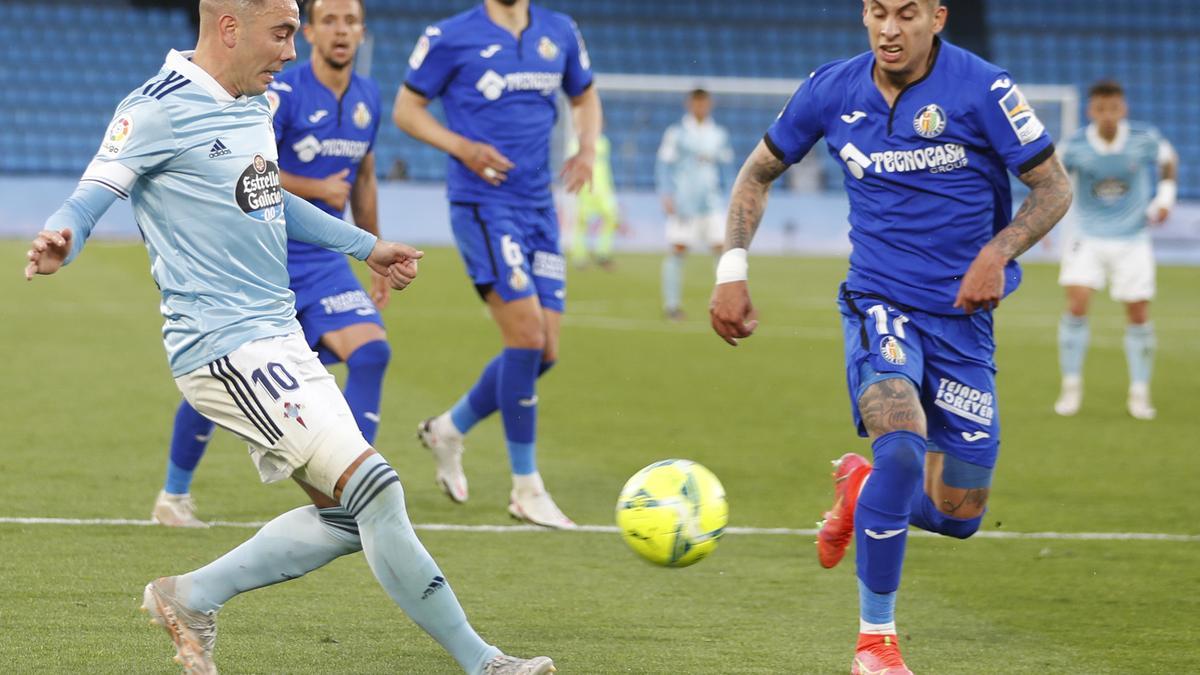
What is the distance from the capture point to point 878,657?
463 centimetres

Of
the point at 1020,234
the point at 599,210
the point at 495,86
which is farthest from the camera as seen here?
the point at 599,210

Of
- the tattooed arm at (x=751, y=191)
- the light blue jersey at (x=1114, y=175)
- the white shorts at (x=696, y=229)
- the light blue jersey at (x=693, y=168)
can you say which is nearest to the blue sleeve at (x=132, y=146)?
the tattooed arm at (x=751, y=191)

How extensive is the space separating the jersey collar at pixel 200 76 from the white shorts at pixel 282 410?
25.1 inches

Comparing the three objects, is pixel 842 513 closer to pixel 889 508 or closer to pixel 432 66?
pixel 889 508

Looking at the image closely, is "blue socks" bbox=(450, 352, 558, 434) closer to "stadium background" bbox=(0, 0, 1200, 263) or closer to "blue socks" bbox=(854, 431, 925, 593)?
"blue socks" bbox=(854, 431, 925, 593)

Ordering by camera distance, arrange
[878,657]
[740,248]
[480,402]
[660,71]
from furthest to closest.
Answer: [660,71] < [480,402] < [740,248] < [878,657]

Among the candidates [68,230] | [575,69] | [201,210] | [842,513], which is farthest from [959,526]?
[575,69]

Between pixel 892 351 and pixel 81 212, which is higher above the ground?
pixel 81 212

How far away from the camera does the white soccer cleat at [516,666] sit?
13.5ft

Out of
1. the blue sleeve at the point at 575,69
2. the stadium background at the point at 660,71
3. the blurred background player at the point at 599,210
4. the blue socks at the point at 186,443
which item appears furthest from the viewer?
the stadium background at the point at 660,71

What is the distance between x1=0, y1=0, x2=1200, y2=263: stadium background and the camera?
98.1 ft

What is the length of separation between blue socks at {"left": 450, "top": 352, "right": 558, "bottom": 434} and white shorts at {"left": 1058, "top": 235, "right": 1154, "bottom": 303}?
17.5 ft

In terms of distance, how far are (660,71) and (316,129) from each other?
29.2 meters

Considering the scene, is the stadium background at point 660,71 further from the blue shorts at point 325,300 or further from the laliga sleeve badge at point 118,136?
the laliga sleeve badge at point 118,136
